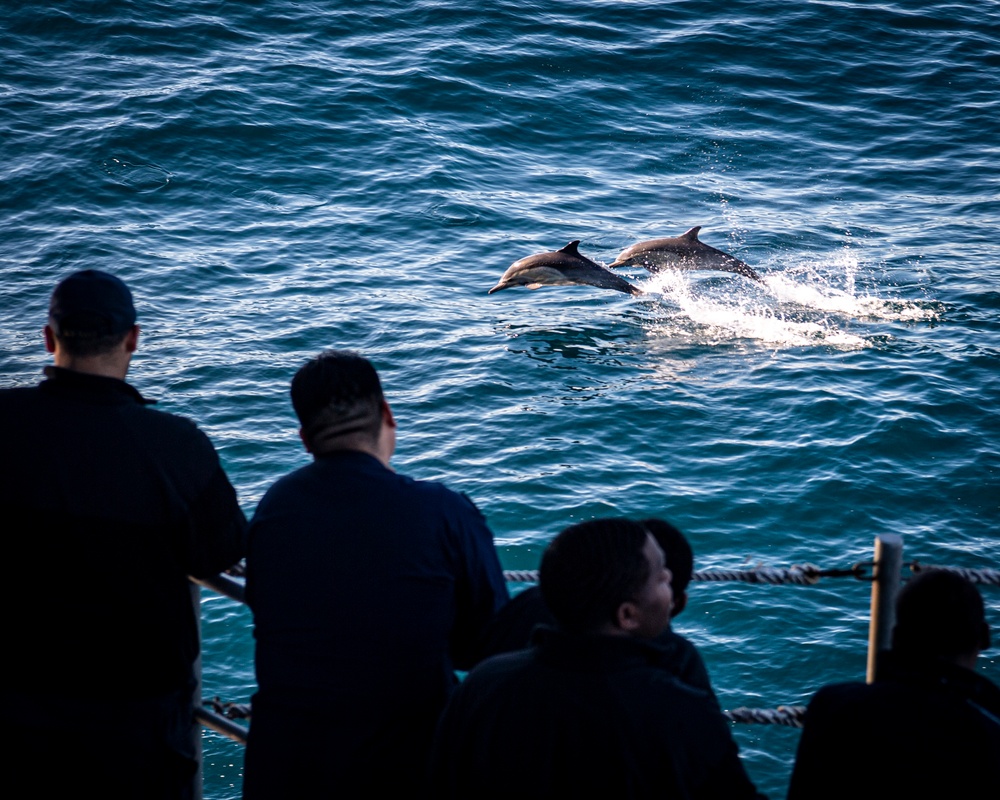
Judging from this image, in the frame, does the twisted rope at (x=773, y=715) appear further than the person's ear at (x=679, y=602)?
Yes

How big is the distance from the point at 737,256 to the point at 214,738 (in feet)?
40.2

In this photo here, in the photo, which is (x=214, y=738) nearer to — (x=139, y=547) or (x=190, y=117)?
(x=139, y=547)

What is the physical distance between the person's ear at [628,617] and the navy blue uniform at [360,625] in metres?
0.56

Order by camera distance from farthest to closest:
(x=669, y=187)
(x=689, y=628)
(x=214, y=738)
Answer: (x=669, y=187) → (x=689, y=628) → (x=214, y=738)

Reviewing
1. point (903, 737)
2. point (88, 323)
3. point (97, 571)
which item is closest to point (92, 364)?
point (88, 323)

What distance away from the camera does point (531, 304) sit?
55.5 feet

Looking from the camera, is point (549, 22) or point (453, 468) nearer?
point (453, 468)

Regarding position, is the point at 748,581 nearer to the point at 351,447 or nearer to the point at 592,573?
the point at 592,573

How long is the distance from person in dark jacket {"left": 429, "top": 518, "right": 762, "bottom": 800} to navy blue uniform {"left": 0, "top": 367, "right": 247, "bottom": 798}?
1.09 meters

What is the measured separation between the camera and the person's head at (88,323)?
3.60 metres

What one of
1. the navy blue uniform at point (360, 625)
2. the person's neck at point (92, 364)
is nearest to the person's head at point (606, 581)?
the navy blue uniform at point (360, 625)

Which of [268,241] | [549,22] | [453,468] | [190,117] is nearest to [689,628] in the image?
[453,468]

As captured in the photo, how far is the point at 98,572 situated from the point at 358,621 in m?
0.82

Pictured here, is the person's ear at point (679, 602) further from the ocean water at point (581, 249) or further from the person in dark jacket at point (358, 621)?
the ocean water at point (581, 249)
